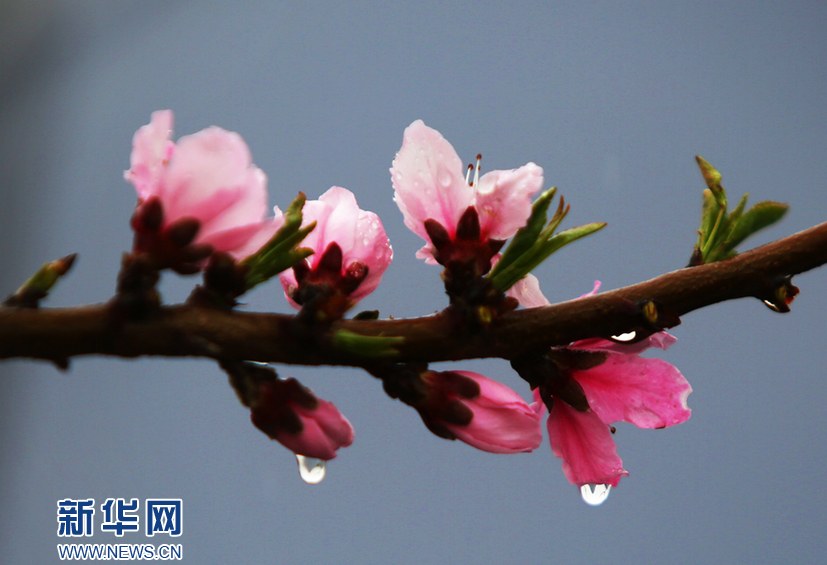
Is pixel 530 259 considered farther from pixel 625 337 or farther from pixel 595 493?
pixel 595 493

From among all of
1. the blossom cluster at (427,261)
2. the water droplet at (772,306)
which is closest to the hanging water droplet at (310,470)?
the blossom cluster at (427,261)

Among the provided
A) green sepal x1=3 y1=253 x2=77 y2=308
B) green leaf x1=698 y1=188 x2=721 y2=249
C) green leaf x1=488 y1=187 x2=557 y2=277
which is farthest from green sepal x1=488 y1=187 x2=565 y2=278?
green sepal x1=3 y1=253 x2=77 y2=308

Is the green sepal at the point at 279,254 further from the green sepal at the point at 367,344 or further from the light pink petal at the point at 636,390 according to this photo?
the light pink petal at the point at 636,390

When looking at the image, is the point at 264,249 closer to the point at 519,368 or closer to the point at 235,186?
the point at 235,186

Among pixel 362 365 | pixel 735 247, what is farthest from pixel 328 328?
pixel 735 247

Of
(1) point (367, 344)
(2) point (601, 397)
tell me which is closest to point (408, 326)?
(1) point (367, 344)

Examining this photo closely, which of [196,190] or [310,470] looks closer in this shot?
[196,190]
